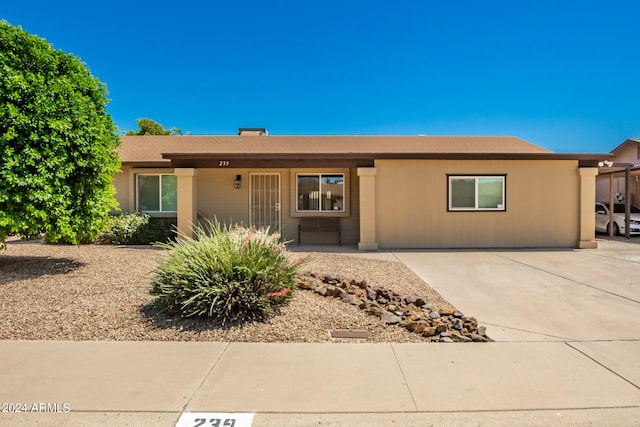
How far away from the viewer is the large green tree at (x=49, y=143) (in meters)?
6.23

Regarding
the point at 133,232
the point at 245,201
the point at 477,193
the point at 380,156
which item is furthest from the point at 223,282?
the point at 477,193

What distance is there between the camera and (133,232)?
39.5ft

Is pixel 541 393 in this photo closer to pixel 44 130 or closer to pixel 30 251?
pixel 44 130

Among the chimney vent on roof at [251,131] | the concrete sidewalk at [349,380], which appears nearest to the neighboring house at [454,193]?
the concrete sidewalk at [349,380]

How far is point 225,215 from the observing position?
529 inches

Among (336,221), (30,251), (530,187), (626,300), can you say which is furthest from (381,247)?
(30,251)

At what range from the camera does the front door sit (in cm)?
1338

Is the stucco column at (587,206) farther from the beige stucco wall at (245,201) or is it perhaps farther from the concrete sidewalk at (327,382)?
the concrete sidewalk at (327,382)

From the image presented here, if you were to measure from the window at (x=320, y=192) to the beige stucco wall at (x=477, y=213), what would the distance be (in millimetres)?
1976

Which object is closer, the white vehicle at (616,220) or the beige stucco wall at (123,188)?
the beige stucco wall at (123,188)

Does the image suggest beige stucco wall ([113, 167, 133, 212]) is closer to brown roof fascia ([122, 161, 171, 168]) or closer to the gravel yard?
brown roof fascia ([122, 161, 171, 168])

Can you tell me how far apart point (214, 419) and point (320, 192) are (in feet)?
35.4

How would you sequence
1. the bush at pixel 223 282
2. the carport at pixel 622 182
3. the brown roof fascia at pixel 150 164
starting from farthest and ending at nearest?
the carport at pixel 622 182 → the brown roof fascia at pixel 150 164 → the bush at pixel 223 282

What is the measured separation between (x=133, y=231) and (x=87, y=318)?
7.97m
